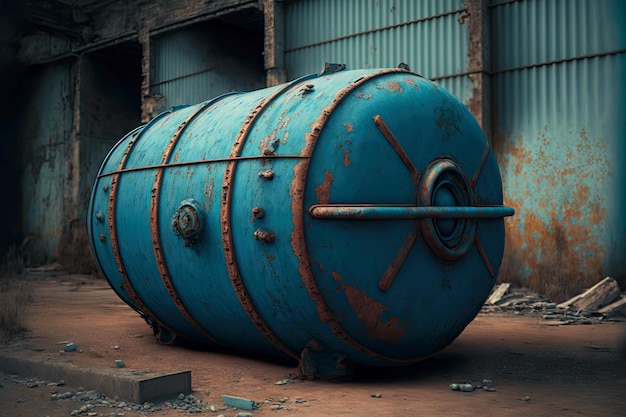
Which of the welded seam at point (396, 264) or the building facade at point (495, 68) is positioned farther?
the building facade at point (495, 68)

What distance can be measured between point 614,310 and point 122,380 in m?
6.36

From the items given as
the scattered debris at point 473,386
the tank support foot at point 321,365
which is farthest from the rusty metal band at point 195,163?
the scattered debris at point 473,386

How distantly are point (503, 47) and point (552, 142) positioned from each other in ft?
5.88

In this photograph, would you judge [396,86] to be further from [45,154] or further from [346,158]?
[45,154]

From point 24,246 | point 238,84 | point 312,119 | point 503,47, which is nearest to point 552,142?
point 503,47

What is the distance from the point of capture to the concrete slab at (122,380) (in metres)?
3.90

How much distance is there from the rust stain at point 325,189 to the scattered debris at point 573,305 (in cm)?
453

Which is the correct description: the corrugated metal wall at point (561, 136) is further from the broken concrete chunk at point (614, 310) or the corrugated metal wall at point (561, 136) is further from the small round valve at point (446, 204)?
the small round valve at point (446, 204)

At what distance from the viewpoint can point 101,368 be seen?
14.2 ft

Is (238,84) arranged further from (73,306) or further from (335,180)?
(335,180)

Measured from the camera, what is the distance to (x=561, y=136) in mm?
9891

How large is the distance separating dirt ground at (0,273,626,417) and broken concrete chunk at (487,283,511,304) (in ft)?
6.04

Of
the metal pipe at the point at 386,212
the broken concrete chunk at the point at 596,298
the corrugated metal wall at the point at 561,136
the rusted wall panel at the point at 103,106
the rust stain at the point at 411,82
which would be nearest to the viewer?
the metal pipe at the point at 386,212

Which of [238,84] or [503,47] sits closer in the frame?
[503,47]
